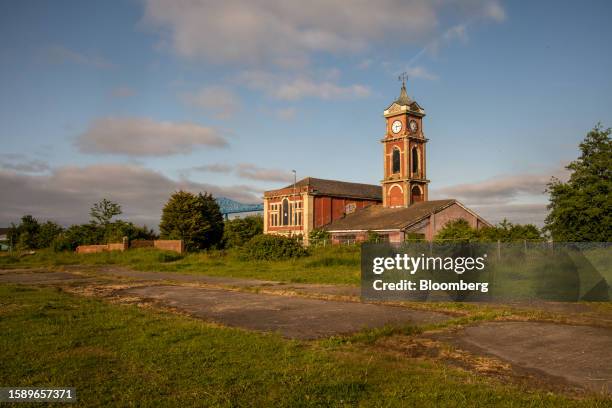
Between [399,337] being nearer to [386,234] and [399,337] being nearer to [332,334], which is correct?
[332,334]

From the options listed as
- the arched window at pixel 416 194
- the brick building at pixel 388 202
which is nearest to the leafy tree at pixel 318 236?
the brick building at pixel 388 202

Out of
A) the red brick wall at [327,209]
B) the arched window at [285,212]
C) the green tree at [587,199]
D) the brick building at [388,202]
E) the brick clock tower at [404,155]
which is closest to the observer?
the green tree at [587,199]

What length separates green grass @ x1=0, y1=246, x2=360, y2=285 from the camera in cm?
2123

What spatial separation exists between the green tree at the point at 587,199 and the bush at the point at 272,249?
1582 cm

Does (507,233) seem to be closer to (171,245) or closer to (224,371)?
(224,371)

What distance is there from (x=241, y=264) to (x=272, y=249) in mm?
2977

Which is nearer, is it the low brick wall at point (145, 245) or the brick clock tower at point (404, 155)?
the low brick wall at point (145, 245)

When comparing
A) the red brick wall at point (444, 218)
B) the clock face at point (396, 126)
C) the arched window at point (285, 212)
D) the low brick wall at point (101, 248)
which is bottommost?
the low brick wall at point (101, 248)

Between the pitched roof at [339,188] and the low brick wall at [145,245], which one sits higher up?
the pitched roof at [339,188]

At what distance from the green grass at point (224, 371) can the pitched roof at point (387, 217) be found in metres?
34.2

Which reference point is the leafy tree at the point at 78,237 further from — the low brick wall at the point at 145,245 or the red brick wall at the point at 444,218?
the red brick wall at the point at 444,218

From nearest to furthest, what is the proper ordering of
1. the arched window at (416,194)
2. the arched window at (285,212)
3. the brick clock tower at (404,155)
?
the brick clock tower at (404,155) < the arched window at (416,194) < the arched window at (285,212)

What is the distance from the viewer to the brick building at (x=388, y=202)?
142ft

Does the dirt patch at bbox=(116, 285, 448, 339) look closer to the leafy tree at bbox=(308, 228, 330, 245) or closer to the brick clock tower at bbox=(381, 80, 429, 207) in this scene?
the leafy tree at bbox=(308, 228, 330, 245)
